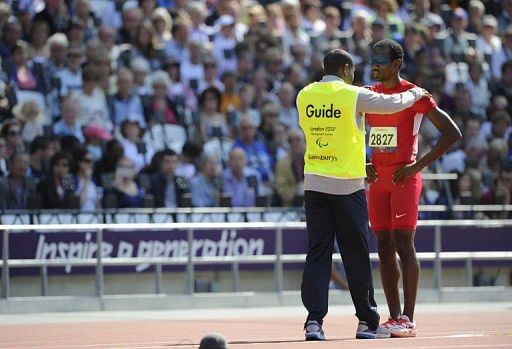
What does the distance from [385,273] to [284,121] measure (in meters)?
9.98

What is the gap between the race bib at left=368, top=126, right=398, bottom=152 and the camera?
12047 mm

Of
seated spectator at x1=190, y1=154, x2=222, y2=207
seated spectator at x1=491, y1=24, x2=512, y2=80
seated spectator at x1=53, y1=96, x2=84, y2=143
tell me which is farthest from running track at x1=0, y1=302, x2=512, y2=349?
seated spectator at x1=491, y1=24, x2=512, y2=80

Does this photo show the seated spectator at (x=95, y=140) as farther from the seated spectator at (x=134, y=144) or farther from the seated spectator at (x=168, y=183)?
the seated spectator at (x=168, y=183)

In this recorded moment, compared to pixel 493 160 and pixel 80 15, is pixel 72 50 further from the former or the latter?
pixel 493 160

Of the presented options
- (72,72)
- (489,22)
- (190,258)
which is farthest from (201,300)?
(489,22)

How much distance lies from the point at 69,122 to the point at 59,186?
1619 mm

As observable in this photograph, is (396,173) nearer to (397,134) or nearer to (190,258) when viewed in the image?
(397,134)

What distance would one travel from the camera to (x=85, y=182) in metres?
18.4

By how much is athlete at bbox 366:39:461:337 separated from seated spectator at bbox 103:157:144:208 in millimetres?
6757

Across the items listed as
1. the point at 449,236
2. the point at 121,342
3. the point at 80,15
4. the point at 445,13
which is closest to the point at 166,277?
the point at 449,236

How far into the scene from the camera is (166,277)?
1798 centimetres

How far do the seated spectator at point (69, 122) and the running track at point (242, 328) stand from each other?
12.4ft

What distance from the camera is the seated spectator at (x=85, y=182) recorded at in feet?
59.9

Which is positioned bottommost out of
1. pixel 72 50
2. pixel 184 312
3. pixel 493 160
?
pixel 184 312
